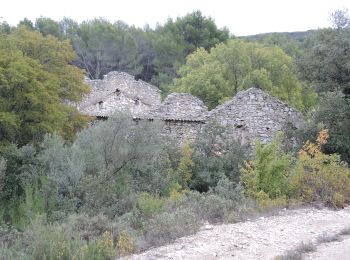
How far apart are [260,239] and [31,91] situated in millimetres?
7304

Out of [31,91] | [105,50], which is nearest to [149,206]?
[31,91]

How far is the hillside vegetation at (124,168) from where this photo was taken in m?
7.87

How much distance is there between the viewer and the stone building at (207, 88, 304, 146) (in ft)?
51.3

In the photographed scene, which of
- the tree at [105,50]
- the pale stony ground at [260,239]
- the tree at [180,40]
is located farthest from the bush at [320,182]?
the tree at [105,50]

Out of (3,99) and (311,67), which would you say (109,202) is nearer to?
(3,99)

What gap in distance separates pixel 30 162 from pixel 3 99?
6.14 ft

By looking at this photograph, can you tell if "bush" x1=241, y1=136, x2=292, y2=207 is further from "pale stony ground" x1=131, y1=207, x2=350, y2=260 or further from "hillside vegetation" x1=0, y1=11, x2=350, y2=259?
"pale stony ground" x1=131, y1=207, x2=350, y2=260

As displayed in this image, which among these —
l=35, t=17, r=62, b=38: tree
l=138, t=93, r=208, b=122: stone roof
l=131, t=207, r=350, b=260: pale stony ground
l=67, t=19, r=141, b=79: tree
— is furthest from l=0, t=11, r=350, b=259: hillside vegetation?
l=35, t=17, r=62, b=38: tree

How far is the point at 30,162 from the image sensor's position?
10812mm

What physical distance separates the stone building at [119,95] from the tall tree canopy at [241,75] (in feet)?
6.52

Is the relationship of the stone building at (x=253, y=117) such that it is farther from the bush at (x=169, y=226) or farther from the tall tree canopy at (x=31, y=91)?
the bush at (x=169, y=226)

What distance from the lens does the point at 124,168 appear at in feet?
36.2

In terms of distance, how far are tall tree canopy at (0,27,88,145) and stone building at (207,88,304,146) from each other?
4.95m

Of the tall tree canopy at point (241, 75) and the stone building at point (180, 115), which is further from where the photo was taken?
the tall tree canopy at point (241, 75)
